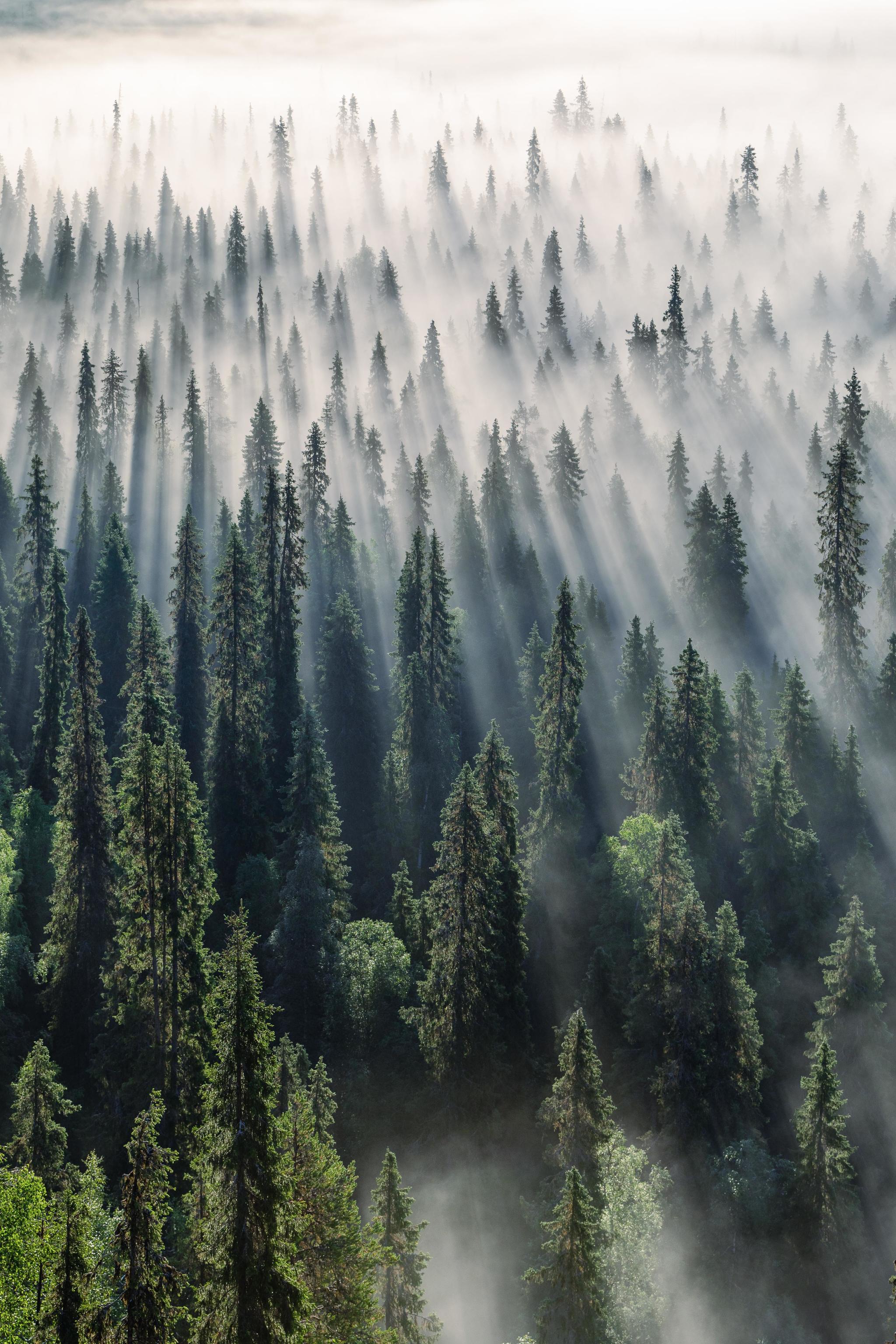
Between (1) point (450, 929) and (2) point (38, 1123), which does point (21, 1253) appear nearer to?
(2) point (38, 1123)

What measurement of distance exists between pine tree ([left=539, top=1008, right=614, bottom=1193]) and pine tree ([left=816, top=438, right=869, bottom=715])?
1849 inches

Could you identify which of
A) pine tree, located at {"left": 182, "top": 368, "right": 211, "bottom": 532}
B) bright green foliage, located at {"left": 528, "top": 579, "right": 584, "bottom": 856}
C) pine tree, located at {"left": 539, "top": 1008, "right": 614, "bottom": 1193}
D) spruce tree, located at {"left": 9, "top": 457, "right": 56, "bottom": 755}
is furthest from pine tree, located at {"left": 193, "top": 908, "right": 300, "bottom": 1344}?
pine tree, located at {"left": 182, "top": 368, "right": 211, "bottom": 532}

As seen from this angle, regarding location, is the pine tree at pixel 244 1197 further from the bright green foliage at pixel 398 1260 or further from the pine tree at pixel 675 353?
the pine tree at pixel 675 353

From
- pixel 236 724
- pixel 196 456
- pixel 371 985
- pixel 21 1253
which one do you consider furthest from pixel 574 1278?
pixel 196 456

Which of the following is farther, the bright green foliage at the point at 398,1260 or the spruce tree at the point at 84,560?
the spruce tree at the point at 84,560

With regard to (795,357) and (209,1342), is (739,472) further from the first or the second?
(209,1342)

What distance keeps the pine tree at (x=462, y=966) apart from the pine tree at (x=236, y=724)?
59.6 feet

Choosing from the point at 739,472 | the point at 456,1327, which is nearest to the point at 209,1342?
the point at 456,1327

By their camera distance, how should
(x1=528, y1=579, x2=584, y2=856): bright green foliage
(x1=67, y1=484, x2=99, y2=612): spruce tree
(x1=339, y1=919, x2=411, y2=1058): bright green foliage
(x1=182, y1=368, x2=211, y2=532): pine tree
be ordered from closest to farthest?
(x1=339, y1=919, x2=411, y2=1058): bright green foliage
(x1=528, y1=579, x2=584, y2=856): bright green foliage
(x1=67, y1=484, x2=99, y2=612): spruce tree
(x1=182, y1=368, x2=211, y2=532): pine tree

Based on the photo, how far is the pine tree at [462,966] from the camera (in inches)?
2345

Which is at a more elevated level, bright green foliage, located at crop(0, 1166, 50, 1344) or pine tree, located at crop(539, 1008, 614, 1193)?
pine tree, located at crop(539, 1008, 614, 1193)

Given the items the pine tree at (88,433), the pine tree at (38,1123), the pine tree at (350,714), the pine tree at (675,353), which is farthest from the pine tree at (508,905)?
the pine tree at (675,353)

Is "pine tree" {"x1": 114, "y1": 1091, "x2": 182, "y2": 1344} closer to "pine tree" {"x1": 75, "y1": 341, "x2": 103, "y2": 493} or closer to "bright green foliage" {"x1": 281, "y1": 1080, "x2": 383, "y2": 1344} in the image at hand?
"bright green foliage" {"x1": 281, "y1": 1080, "x2": 383, "y2": 1344}

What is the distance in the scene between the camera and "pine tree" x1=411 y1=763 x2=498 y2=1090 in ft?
195
